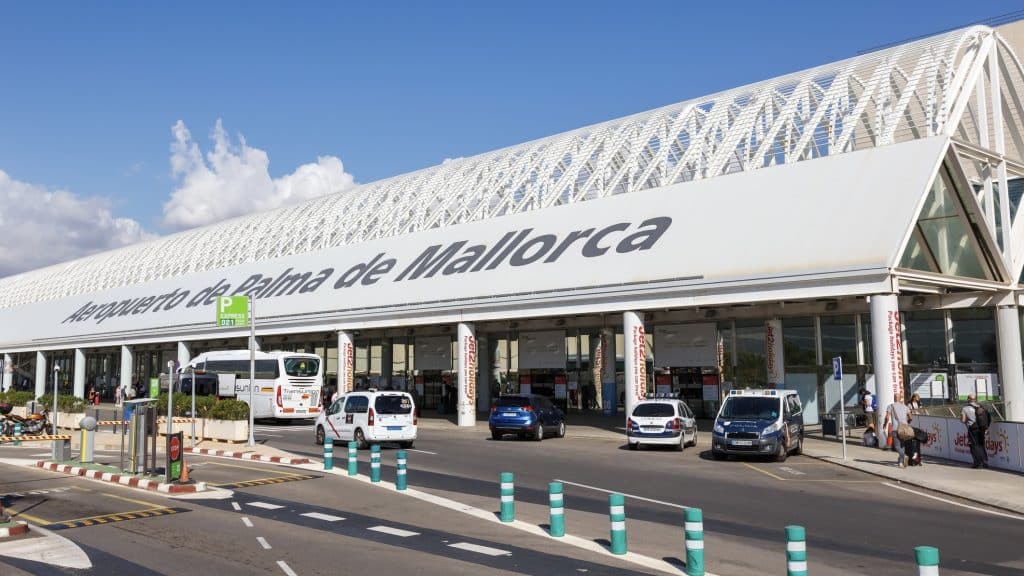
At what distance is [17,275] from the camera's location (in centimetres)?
9219

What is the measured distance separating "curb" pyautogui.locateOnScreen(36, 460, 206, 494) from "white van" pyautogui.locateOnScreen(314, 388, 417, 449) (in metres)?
7.92

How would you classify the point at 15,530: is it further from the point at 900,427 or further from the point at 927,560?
the point at 900,427

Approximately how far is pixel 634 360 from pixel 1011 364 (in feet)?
45.6

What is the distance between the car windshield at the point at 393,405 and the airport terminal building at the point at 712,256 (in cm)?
895

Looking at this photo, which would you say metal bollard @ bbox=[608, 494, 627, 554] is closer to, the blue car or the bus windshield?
the blue car

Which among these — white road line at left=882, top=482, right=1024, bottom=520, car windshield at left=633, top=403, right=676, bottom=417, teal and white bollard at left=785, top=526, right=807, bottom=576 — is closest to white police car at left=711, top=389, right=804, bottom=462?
car windshield at left=633, top=403, right=676, bottom=417

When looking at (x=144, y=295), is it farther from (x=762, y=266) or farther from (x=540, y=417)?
(x=762, y=266)

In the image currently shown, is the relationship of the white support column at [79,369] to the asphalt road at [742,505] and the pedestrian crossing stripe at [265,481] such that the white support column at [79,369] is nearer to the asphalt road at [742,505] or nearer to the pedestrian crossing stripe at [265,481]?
the asphalt road at [742,505]

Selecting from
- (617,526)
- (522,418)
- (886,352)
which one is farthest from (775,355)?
(617,526)

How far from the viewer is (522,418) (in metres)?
29.6

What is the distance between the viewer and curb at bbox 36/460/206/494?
17406 mm

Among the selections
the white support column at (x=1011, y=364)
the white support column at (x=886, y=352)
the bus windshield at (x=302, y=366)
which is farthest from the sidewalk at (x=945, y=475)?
the bus windshield at (x=302, y=366)

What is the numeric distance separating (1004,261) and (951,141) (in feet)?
20.6

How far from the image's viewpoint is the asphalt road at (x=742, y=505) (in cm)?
1109
